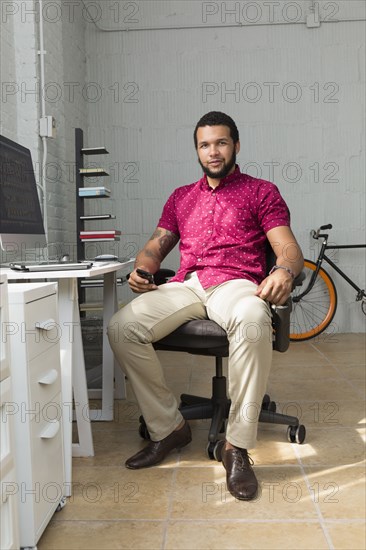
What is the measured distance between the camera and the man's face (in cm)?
225

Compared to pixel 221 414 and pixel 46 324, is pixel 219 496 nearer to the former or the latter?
pixel 221 414

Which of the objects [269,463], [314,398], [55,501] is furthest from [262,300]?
[314,398]

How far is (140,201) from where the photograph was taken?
4.36 m

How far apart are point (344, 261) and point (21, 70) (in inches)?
102

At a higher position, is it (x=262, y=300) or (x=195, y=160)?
(x=195, y=160)

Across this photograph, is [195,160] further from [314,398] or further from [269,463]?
[269,463]

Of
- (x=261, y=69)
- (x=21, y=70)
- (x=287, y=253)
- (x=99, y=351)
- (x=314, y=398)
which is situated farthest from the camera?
(x=261, y=69)

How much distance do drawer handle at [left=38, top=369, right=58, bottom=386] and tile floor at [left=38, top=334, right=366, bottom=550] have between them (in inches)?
14.8

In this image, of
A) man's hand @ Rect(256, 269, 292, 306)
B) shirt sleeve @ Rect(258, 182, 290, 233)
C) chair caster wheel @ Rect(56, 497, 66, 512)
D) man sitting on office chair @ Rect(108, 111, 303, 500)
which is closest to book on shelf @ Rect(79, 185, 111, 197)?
man sitting on office chair @ Rect(108, 111, 303, 500)

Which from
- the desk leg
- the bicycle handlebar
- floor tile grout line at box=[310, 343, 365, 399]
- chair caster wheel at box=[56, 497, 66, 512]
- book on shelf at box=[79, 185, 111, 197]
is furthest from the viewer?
the bicycle handlebar

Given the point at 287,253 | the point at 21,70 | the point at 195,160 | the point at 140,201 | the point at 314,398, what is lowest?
the point at 314,398

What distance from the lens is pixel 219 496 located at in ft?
5.61

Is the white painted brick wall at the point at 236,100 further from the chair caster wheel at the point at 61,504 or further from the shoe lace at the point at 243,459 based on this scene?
the chair caster wheel at the point at 61,504

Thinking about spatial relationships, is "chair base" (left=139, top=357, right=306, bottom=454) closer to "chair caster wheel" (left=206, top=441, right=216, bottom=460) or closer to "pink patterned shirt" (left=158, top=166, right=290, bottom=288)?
"chair caster wheel" (left=206, top=441, right=216, bottom=460)
